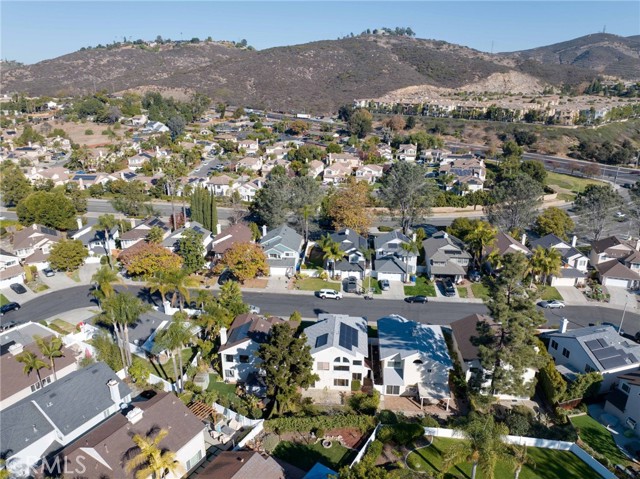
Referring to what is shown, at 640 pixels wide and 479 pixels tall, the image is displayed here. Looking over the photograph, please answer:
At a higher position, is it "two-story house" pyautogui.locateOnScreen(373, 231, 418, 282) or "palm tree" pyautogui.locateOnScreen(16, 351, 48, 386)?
"two-story house" pyautogui.locateOnScreen(373, 231, 418, 282)

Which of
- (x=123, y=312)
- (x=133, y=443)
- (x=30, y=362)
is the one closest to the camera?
(x=133, y=443)

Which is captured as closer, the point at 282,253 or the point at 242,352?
the point at 242,352

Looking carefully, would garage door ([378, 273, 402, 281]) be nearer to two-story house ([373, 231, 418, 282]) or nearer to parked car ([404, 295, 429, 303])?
two-story house ([373, 231, 418, 282])

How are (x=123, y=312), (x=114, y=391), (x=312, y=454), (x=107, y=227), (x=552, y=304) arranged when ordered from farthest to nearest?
(x=107, y=227) < (x=552, y=304) < (x=123, y=312) < (x=114, y=391) < (x=312, y=454)

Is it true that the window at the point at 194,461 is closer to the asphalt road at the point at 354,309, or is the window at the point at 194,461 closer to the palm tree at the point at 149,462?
the palm tree at the point at 149,462

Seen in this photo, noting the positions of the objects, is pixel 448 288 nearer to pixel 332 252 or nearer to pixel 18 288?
pixel 332 252

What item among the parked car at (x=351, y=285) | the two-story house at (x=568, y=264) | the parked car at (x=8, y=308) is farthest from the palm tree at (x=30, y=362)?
the two-story house at (x=568, y=264)

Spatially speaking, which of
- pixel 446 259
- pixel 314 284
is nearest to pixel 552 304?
pixel 446 259

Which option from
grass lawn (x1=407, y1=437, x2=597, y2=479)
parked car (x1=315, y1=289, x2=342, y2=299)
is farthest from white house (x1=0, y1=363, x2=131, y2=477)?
parked car (x1=315, y1=289, x2=342, y2=299)
